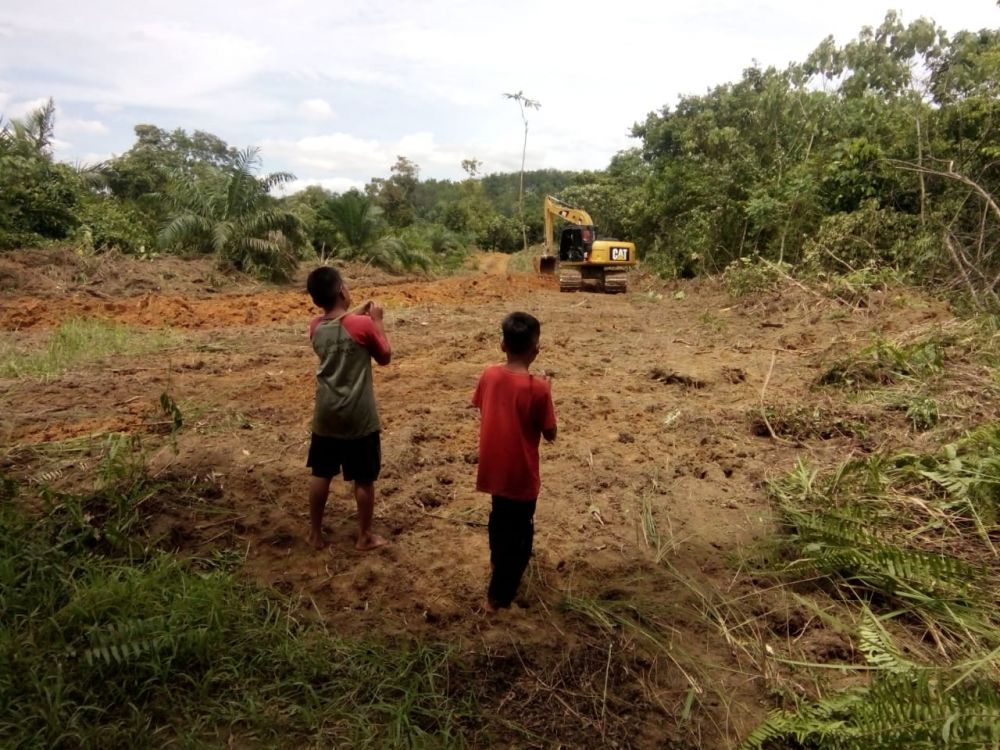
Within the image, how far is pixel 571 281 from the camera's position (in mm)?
15320

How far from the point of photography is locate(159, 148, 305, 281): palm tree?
15078 millimetres

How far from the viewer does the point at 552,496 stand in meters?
4.16

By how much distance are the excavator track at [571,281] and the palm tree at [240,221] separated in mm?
6479

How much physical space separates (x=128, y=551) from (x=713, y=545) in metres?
2.99

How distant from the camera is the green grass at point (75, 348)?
6.40 m

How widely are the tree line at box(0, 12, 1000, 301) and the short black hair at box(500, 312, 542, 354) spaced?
7397mm

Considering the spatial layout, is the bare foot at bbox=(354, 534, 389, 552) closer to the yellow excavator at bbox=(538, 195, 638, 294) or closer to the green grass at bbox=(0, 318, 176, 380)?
the green grass at bbox=(0, 318, 176, 380)

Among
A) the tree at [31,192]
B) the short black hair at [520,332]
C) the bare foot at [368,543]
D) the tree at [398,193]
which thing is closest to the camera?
the short black hair at [520,332]

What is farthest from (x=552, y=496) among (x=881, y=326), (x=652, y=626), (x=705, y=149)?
(x=705, y=149)

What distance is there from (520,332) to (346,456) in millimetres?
1160

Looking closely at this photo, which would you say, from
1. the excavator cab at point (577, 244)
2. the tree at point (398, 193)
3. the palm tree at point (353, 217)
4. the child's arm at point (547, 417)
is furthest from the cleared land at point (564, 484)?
the tree at point (398, 193)

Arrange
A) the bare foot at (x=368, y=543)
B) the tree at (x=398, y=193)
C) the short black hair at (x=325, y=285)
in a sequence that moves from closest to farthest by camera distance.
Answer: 1. the short black hair at (x=325, y=285)
2. the bare foot at (x=368, y=543)
3. the tree at (x=398, y=193)

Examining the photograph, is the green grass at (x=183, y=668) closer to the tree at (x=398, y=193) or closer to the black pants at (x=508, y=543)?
the black pants at (x=508, y=543)

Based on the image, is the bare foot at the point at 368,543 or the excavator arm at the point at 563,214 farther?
the excavator arm at the point at 563,214
